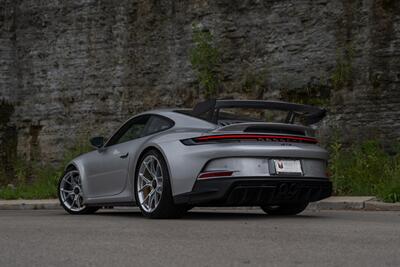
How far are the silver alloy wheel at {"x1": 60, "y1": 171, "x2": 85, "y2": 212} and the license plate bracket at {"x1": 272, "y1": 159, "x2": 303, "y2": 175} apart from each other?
3.08 m

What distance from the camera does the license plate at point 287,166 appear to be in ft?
25.2

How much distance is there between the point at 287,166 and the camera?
25.5 ft

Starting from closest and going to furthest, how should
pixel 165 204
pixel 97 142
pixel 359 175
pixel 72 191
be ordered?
pixel 165 204, pixel 97 142, pixel 72 191, pixel 359 175

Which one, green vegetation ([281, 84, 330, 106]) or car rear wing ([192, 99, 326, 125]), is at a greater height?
car rear wing ([192, 99, 326, 125])

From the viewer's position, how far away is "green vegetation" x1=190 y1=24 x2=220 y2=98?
52.5 feet

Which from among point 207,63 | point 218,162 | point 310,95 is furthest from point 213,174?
point 207,63

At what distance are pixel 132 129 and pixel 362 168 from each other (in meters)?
5.92

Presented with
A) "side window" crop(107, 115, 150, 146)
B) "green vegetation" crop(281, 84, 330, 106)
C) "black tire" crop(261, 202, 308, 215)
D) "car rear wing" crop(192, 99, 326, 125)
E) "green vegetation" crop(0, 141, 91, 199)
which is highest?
"car rear wing" crop(192, 99, 326, 125)

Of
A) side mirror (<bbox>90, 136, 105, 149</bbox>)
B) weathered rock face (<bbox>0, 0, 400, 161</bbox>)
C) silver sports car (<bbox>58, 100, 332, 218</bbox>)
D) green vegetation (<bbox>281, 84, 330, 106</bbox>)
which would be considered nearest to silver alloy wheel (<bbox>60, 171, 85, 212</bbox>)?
side mirror (<bbox>90, 136, 105, 149</bbox>)

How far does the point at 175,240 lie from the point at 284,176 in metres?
2.17

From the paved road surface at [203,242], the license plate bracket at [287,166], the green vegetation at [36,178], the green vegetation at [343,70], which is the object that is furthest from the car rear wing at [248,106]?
the green vegetation at [36,178]

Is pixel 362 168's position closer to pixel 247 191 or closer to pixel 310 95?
pixel 310 95

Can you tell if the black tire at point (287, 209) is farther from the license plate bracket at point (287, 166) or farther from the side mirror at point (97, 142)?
the side mirror at point (97, 142)

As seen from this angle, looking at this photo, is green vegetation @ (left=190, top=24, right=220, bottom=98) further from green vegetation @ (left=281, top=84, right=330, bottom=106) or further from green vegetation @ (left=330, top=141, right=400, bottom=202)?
green vegetation @ (left=330, top=141, right=400, bottom=202)
